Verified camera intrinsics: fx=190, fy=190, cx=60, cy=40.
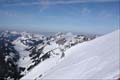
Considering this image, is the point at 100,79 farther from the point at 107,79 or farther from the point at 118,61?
the point at 118,61

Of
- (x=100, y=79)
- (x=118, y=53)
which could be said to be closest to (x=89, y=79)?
(x=100, y=79)

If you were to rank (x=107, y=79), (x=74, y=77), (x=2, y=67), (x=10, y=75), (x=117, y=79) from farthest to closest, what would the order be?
(x=2, y=67), (x=10, y=75), (x=74, y=77), (x=107, y=79), (x=117, y=79)

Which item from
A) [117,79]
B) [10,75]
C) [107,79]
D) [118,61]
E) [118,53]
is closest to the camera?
[117,79]

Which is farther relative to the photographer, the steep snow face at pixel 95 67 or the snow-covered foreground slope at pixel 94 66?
the snow-covered foreground slope at pixel 94 66

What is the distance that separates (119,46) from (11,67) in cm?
16734

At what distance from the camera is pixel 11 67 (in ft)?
606

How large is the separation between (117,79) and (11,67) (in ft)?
586

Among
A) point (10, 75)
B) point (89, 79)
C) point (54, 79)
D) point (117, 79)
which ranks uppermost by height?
point (117, 79)

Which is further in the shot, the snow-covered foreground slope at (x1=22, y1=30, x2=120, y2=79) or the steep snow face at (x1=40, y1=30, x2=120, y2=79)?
the snow-covered foreground slope at (x1=22, y1=30, x2=120, y2=79)

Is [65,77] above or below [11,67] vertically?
above

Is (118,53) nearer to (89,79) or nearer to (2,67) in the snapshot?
(89,79)

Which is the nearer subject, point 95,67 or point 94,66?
point 95,67

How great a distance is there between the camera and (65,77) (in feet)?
82.1

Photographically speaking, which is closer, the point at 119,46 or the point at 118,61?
the point at 118,61
